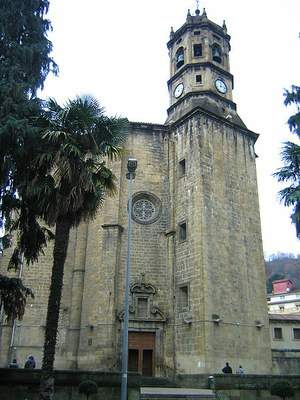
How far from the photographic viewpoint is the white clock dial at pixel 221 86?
29433mm

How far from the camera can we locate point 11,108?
13.7 meters

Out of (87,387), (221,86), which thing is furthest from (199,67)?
(87,387)

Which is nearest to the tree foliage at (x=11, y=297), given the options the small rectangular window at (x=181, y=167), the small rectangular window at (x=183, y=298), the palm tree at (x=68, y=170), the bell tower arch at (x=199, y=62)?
the palm tree at (x=68, y=170)

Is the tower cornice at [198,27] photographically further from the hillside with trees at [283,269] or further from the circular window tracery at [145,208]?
the hillside with trees at [283,269]

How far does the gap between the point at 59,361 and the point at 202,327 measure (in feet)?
28.1

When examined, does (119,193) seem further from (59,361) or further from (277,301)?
(277,301)

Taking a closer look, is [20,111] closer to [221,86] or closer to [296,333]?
[221,86]

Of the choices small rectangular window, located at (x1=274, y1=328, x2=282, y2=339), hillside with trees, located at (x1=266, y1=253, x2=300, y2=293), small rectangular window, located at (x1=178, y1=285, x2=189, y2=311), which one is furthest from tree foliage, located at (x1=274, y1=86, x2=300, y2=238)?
hillside with trees, located at (x1=266, y1=253, x2=300, y2=293)

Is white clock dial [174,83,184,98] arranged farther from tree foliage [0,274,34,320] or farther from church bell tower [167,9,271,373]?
tree foliage [0,274,34,320]

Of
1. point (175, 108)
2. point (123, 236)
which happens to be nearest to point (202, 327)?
point (123, 236)

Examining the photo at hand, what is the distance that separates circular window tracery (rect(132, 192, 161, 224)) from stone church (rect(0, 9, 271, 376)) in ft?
0.22

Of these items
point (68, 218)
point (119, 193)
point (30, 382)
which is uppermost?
point (119, 193)

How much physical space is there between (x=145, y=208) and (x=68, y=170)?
13.9 m

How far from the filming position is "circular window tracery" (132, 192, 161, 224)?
25812 millimetres
